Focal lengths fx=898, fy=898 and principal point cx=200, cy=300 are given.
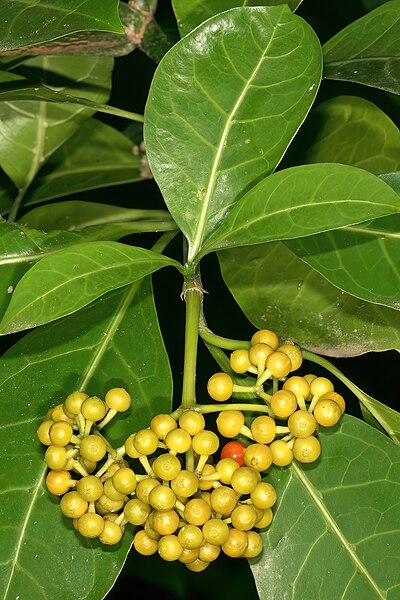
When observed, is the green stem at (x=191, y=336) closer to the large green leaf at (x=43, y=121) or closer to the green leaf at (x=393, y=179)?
the green leaf at (x=393, y=179)

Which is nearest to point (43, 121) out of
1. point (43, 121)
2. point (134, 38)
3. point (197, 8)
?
point (43, 121)

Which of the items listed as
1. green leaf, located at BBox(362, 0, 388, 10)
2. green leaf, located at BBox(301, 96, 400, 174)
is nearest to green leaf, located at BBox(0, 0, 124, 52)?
green leaf, located at BBox(301, 96, 400, 174)

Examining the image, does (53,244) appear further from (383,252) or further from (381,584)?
(381,584)

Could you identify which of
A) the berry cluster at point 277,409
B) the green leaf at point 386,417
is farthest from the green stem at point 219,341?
the green leaf at point 386,417

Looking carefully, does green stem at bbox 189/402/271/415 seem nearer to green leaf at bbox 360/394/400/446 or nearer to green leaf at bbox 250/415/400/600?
green leaf at bbox 250/415/400/600

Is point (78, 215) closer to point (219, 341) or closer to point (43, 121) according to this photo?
point (43, 121)
